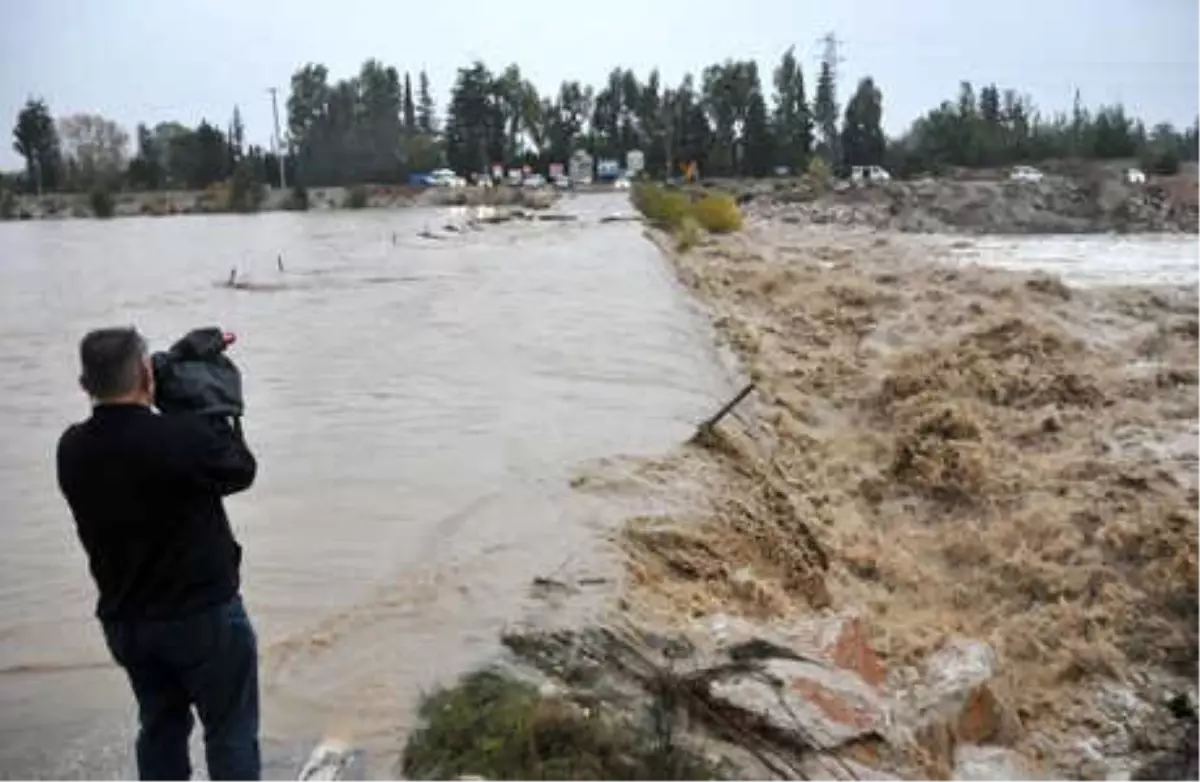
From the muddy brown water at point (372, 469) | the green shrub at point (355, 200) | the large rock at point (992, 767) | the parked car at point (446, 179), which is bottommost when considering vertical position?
the large rock at point (992, 767)

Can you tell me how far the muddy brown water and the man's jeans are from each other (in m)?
1.02

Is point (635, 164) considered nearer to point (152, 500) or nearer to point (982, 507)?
point (982, 507)

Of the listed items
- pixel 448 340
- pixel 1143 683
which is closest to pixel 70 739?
pixel 1143 683

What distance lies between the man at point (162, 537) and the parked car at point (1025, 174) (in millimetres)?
77608

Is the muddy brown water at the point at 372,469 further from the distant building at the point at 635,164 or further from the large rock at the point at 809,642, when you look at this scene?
the distant building at the point at 635,164

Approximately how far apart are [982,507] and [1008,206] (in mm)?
60749

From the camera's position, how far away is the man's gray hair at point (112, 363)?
144 inches

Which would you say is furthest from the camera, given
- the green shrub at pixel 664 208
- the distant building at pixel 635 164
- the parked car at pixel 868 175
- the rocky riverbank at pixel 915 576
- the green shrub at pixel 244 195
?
Result: the distant building at pixel 635 164

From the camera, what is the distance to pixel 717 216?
44.1 m

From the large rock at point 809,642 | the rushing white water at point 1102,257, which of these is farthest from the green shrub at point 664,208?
the large rock at point 809,642

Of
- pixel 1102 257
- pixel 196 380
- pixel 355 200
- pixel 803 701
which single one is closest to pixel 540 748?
pixel 803 701

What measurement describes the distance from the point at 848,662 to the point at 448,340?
1346 cm

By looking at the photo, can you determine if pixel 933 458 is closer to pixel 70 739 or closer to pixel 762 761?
pixel 762 761

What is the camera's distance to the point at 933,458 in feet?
40.9
